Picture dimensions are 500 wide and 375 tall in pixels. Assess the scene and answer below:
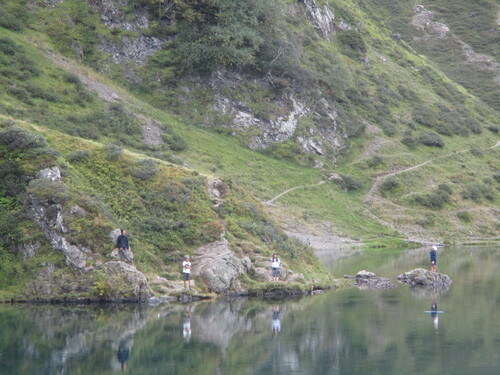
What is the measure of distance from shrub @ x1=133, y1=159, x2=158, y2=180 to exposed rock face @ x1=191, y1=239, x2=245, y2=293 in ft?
24.5

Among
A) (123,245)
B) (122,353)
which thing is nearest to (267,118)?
(123,245)

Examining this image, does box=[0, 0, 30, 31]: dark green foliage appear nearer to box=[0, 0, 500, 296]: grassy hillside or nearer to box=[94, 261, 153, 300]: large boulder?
box=[0, 0, 500, 296]: grassy hillside

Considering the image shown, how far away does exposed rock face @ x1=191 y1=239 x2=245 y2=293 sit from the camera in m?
43.0

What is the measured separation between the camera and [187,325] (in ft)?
112

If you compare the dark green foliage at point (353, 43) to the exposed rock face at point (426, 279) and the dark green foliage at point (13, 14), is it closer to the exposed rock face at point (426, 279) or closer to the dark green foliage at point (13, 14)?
the dark green foliage at point (13, 14)

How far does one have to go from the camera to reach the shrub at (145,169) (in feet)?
161

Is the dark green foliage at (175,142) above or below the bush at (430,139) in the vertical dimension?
below

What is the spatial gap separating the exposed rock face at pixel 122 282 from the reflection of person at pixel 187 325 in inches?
133

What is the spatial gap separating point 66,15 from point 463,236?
206 feet

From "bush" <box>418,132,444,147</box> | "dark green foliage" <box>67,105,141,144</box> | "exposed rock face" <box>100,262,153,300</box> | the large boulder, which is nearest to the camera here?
the large boulder

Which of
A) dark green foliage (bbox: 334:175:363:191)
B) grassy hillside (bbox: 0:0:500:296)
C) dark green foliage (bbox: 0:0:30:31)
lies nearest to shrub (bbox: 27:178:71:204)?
grassy hillside (bbox: 0:0:500:296)

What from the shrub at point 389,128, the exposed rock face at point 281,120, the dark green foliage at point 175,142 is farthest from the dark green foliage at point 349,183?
the dark green foliage at point 175,142

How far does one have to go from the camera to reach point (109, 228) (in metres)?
42.1

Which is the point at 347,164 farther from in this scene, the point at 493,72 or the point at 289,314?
the point at 493,72
